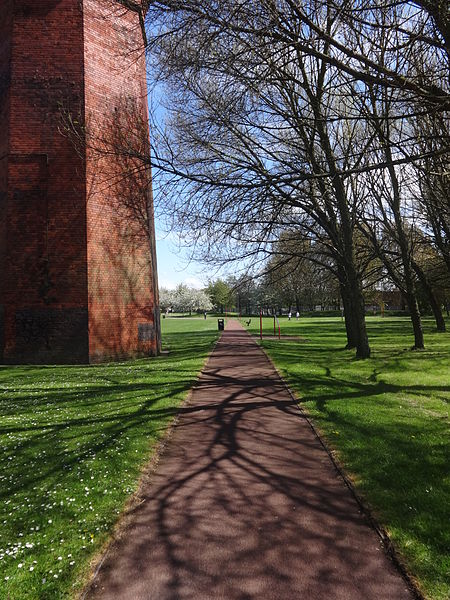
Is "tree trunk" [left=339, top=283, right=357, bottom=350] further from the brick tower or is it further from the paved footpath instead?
the paved footpath

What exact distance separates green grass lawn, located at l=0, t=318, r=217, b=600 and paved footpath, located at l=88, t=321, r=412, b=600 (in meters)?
0.31

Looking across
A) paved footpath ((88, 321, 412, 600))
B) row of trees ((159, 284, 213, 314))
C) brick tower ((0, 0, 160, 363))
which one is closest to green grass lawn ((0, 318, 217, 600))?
paved footpath ((88, 321, 412, 600))

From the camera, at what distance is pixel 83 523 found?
11.5 ft

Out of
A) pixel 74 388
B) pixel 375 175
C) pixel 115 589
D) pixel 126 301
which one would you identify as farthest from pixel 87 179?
pixel 115 589

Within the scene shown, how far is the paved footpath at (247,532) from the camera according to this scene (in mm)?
2730

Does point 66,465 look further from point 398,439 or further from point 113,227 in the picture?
point 113,227

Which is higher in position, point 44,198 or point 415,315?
point 44,198

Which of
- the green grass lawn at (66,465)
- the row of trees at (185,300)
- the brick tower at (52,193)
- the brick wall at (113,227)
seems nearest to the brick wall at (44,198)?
the brick tower at (52,193)

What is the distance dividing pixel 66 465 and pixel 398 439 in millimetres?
4489

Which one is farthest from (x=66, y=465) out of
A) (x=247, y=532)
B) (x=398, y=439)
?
(x=398, y=439)

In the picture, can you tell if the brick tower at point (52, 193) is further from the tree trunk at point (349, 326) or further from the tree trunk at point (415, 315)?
the tree trunk at point (415, 315)

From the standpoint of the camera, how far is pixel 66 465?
4789 mm

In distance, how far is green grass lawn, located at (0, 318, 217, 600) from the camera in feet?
9.80

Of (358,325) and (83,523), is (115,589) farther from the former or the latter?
(358,325)
